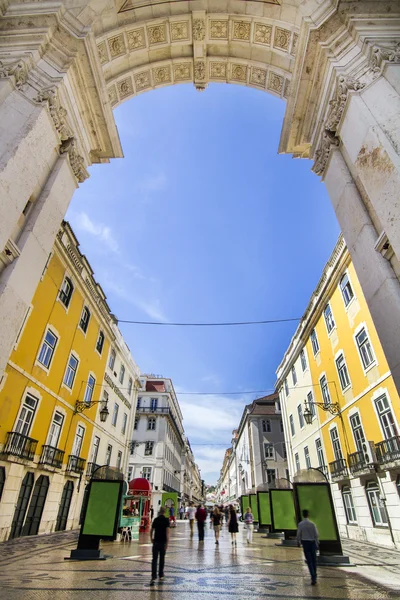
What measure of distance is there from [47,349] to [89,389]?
5.49 metres

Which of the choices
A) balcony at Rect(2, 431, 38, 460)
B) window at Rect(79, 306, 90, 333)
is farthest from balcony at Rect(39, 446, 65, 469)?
window at Rect(79, 306, 90, 333)

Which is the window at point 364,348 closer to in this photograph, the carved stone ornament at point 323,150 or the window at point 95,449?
the carved stone ornament at point 323,150

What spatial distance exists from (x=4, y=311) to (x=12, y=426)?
1011 cm

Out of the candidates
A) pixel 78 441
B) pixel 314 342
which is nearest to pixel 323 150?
pixel 314 342

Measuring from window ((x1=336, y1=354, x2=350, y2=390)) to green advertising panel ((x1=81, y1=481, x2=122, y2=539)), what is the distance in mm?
12498

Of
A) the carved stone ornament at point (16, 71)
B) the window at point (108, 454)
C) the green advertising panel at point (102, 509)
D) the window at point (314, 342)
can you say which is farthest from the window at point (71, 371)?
the window at point (314, 342)

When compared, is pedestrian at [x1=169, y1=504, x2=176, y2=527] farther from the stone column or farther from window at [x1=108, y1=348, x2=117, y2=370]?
the stone column

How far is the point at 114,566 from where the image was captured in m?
7.38

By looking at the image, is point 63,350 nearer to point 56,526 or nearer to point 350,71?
point 56,526

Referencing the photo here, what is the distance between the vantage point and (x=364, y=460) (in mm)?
13617

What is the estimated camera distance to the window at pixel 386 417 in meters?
12.4

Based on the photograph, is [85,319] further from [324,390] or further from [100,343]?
[324,390]

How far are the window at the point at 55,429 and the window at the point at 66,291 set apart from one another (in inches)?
219

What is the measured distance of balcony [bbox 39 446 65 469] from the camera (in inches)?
557
